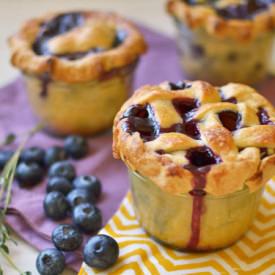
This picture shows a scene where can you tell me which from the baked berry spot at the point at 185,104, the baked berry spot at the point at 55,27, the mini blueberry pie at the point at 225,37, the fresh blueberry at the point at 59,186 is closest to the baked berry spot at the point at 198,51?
the mini blueberry pie at the point at 225,37

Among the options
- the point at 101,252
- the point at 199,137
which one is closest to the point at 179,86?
the point at 199,137

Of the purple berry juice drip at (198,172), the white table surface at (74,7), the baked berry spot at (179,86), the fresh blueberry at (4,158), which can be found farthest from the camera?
the white table surface at (74,7)

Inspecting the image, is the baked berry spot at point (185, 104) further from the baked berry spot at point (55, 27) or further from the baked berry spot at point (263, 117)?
the baked berry spot at point (55, 27)

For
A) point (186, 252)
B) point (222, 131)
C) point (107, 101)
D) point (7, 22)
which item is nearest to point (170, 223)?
point (186, 252)

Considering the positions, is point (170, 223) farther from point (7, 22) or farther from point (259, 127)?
point (7, 22)

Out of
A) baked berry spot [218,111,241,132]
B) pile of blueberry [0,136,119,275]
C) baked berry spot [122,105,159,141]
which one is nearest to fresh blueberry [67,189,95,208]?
pile of blueberry [0,136,119,275]
